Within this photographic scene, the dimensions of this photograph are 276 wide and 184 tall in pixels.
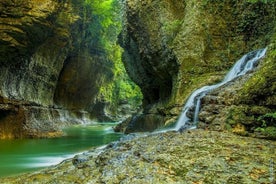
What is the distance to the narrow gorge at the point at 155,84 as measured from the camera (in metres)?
4.59

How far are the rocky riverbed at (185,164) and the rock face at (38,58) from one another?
27.5 ft

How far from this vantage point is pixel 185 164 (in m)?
4.30

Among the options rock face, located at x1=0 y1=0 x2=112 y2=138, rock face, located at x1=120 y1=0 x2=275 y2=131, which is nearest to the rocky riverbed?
rock face, located at x1=120 y1=0 x2=275 y2=131

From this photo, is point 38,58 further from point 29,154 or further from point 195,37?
point 195,37

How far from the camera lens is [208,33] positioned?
13.5 metres

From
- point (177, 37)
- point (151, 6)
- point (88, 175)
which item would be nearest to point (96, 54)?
point (151, 6)

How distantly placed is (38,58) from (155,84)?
7288mm

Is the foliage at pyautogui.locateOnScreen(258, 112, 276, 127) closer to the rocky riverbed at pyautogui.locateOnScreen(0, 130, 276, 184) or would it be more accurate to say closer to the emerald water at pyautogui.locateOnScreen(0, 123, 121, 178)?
the rocky riverbed at pyautogui.locateOnScreen(0, 130, 276, 184)

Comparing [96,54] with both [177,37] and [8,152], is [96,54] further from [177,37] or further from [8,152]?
[8,152]

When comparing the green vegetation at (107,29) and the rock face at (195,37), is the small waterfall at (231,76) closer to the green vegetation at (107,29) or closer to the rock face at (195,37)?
the rock face at (195,37)

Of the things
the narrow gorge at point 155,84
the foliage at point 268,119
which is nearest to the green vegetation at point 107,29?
the narrow gorge at point 155,84

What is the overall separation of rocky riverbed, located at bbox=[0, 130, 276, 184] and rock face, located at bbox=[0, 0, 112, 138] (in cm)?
837

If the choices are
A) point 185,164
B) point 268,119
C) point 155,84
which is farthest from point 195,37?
point 185,164

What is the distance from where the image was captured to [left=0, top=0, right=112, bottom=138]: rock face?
40.0 ft
